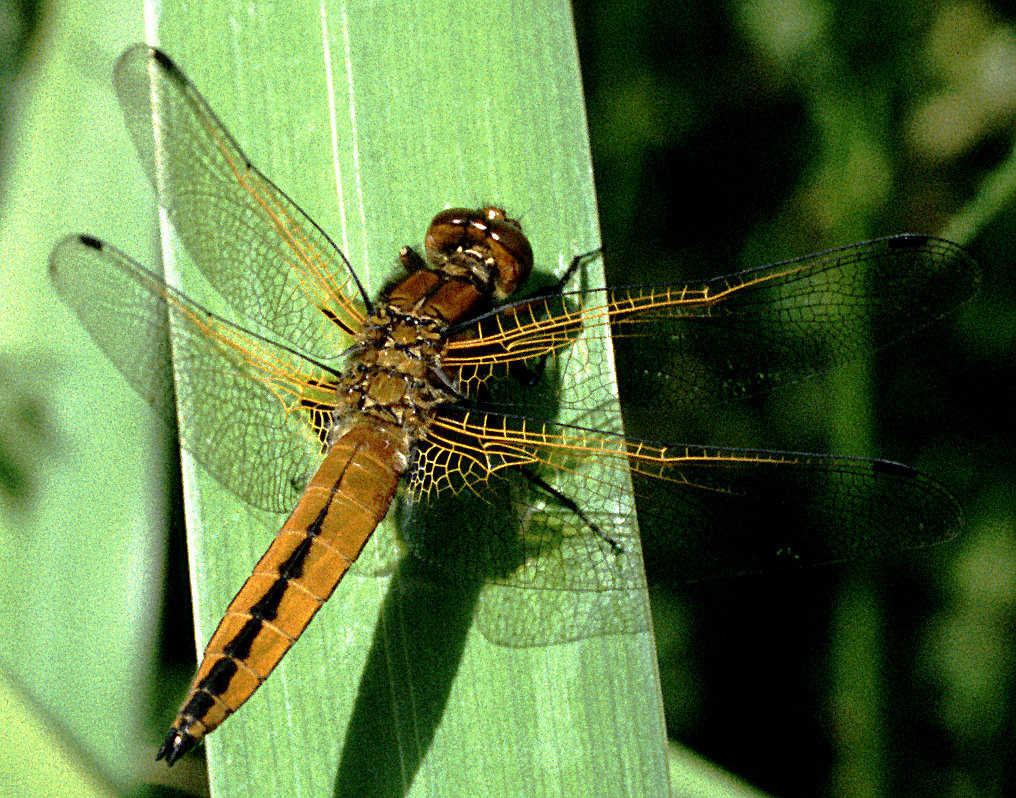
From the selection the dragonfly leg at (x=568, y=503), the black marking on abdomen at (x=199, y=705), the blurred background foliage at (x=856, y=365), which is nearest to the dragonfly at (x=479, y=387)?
the dragonfly leg at (x=568, y=503)

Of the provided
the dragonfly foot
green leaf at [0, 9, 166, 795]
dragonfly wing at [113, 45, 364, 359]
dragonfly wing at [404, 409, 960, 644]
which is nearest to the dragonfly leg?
dragonfly wing at [404, 409, 960, 644]

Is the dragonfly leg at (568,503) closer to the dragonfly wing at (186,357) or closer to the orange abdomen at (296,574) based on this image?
the orange abdomen at (296,574)

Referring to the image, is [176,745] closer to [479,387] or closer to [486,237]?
[479,387]

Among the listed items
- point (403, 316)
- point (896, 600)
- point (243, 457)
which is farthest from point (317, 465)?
point (896, 600)

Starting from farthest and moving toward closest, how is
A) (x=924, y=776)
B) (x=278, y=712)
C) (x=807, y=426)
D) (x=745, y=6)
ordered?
(x=745, y=6)
(x=807, y=426)
(x=924, y=776)
(x=278, y=712)

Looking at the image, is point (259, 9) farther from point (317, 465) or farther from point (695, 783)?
point (695, 783)
